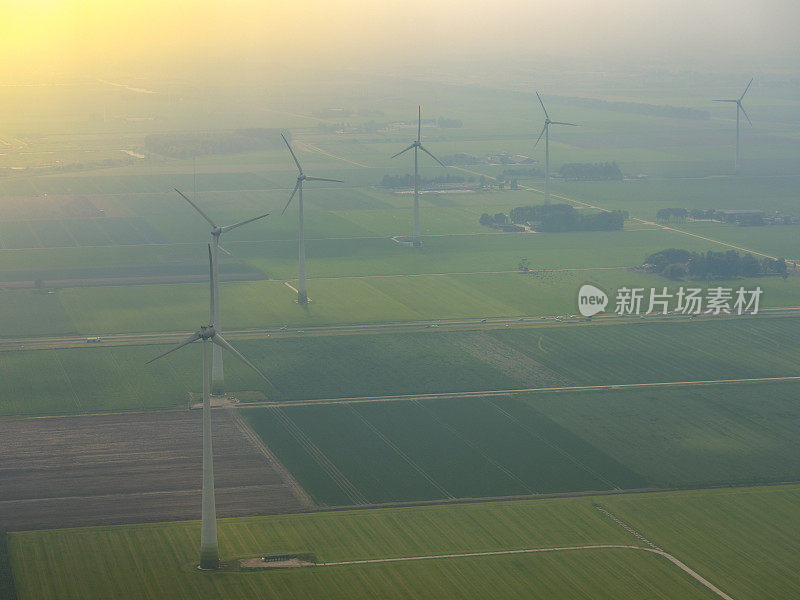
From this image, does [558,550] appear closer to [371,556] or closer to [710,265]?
[371,556]

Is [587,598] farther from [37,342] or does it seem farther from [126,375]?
[37,342]

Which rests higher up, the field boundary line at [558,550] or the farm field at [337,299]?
the farm field at [337,299]

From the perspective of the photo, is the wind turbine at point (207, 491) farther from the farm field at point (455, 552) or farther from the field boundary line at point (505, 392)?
the field boundary line at point (505, 392)

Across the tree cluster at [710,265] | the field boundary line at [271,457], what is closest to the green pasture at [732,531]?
the field boundary line at [271,457]

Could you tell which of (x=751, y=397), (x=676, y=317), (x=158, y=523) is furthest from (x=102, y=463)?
(x=676, y=317)

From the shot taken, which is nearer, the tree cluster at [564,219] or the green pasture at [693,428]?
the green pasture at [693,428]

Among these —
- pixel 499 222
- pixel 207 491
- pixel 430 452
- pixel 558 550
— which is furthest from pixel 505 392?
pixel 499 222
